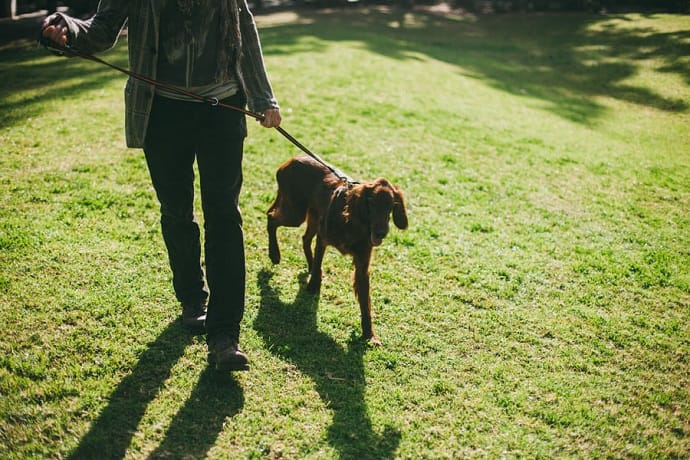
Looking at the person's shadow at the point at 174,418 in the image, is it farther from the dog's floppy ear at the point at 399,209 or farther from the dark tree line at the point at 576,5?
the dark tree line at the point at 576,5

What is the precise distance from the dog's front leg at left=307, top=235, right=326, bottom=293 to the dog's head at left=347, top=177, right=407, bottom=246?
562mm

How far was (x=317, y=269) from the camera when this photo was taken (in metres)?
4.09

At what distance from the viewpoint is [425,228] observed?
5.25 m

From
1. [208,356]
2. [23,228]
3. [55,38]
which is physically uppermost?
[55,38]

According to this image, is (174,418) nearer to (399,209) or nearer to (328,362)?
(328,362)

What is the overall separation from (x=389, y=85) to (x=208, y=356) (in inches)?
319

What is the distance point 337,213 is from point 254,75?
44.7 inches

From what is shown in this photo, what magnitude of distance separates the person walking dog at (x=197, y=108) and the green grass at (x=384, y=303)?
534 millimetres

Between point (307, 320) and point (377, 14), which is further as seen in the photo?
point (377, 14)

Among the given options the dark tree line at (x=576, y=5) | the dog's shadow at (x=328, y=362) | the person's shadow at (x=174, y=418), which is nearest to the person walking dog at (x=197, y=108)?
the person's shadow at (x=174, y=418)

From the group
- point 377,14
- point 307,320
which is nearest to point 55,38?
point 307,320

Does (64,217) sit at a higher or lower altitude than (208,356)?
higher

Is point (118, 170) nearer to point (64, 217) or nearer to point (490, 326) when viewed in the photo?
point (64, 217)

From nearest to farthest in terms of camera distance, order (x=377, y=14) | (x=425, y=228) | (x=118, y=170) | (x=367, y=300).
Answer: (x=367, y=300), (x=425, y=228), (x=118, y=170), (x=377, y=14)
